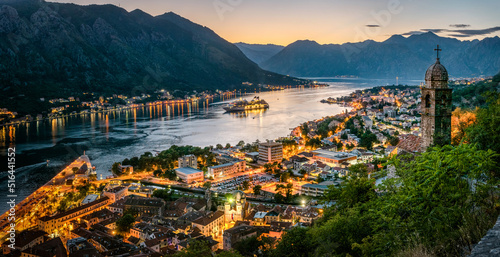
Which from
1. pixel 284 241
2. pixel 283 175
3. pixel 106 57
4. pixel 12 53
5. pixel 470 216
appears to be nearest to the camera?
pixel 470 216

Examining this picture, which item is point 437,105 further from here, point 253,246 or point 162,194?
point 162,194

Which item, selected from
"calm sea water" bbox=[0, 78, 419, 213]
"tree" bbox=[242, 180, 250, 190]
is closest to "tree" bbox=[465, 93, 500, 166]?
"tree" bbox=[242, 180, 250, 190]

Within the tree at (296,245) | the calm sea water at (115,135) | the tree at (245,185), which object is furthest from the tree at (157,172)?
the tree at (296,245)

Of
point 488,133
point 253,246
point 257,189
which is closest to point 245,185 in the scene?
point 257,189

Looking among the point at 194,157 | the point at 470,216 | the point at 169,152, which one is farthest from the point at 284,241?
the point at 169,152

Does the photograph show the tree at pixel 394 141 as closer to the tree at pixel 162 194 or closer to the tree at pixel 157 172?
the tree at pixel 157 172

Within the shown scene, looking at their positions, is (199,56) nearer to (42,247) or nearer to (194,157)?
(194,157)
